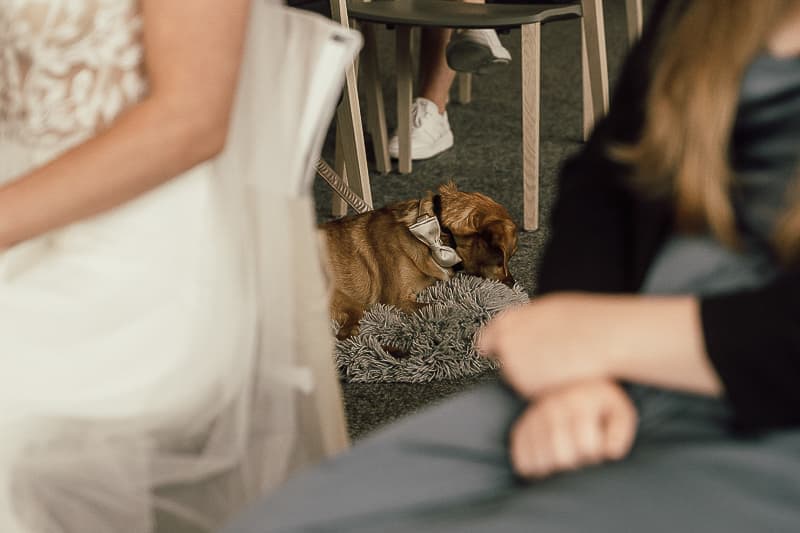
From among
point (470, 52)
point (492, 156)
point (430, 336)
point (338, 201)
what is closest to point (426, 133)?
point (492, 156)

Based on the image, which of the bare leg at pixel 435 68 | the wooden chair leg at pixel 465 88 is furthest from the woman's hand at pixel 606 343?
the wooden chair leg at pixel 465 88

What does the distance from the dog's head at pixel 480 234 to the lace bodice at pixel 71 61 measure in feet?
4.09

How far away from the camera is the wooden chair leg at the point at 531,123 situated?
2.25m

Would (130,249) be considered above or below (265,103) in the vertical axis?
below

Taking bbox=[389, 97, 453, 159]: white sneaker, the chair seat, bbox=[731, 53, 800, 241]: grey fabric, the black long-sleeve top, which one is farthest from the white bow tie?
bbox=[731, 53, 800, 241]: grey fabric

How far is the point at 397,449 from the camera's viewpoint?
557 millimetres

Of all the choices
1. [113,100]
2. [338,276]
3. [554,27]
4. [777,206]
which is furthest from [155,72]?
[554,27]

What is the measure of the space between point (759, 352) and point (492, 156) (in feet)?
7.66

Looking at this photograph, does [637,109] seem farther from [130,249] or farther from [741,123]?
[130,249]

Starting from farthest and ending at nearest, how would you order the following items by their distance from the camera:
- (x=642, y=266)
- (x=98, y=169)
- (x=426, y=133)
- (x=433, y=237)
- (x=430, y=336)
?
1. (x=426, y=133)
2. (x=433, y=237)
3. (x=430, y=336)
4. (x=98, y=169)
5. (x=642, y=266)

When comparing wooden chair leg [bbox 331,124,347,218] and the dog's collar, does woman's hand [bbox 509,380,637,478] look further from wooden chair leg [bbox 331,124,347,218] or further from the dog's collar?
wooden chair leg [bbox 331,124,347,218]

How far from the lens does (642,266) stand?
2.04ft

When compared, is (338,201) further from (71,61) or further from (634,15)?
(71,61)

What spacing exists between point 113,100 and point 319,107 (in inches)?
7.2
